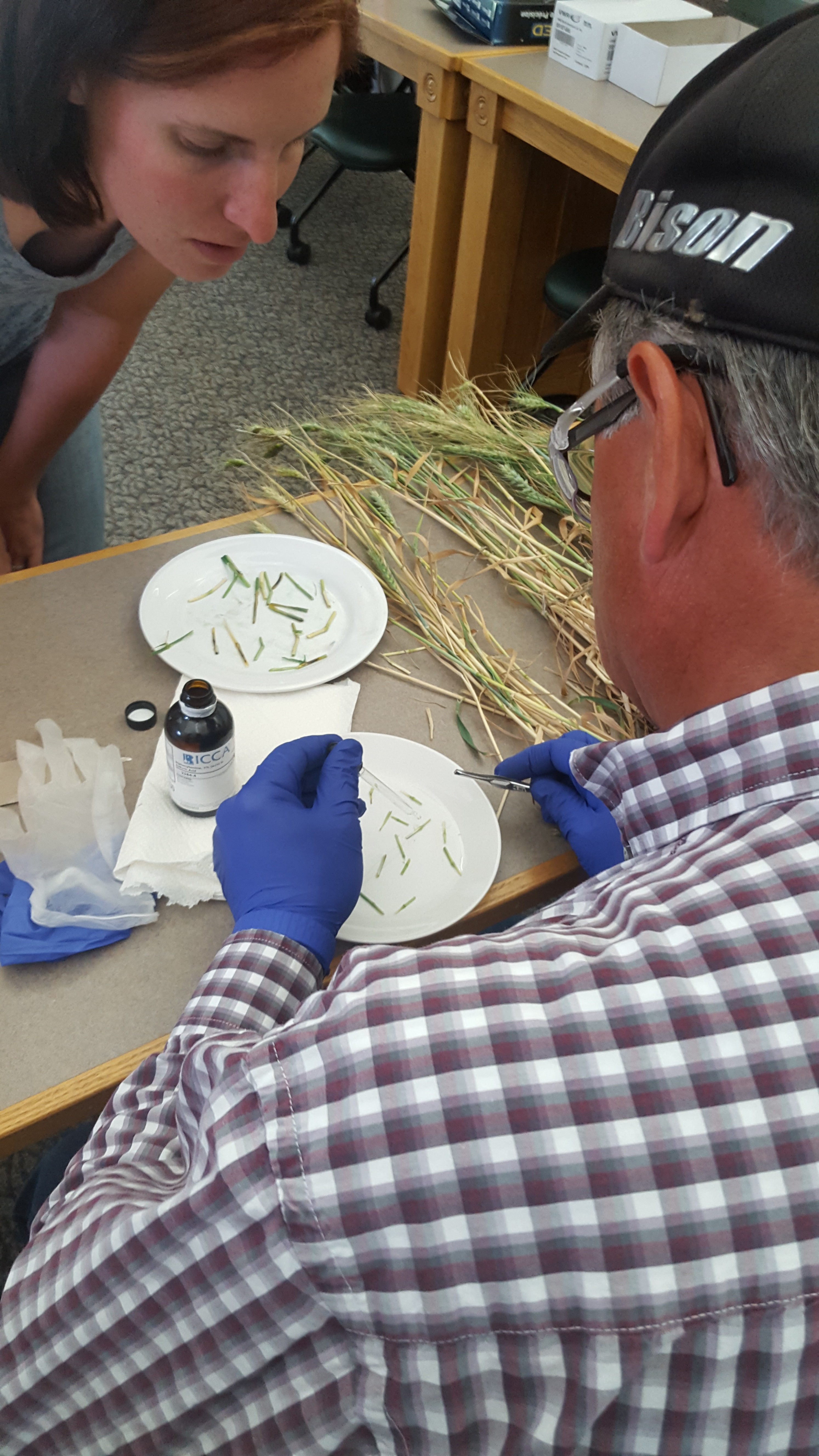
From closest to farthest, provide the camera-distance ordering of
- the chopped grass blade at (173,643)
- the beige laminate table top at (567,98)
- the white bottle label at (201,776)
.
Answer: the white bottle label at (201,776) → the chopped grass blade at (173,643) → the beige laminate table top at (567,98)

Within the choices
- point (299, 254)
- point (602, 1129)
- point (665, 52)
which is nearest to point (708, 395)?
point (602, 1129)

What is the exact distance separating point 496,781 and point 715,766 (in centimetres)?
43

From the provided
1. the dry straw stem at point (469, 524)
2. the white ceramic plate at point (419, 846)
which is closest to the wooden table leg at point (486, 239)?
the dry straw stem at point (469, 524)

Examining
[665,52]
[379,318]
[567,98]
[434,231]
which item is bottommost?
[379,318]

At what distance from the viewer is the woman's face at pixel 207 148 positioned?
109cm

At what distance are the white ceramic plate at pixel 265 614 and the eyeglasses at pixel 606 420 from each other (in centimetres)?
34

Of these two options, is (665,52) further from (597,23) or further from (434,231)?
(434,231)

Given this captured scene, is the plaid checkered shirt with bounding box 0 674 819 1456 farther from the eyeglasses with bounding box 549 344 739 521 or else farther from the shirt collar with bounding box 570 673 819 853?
the eyeglasses with bounding box 549 344 739 521

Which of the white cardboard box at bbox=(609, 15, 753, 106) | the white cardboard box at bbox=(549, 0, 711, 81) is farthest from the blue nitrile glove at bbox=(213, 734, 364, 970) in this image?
the white cardboard box at bbox=(549, 0, 711, 81)

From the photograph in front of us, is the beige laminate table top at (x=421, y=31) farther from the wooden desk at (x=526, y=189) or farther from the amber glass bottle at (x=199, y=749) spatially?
the amber glass bottle at (x=199, y=749)

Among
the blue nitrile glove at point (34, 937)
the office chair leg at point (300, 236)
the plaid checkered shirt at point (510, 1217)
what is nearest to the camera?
the plaid checkered shirt at point (510, 1217)

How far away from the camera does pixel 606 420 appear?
30.9 inches

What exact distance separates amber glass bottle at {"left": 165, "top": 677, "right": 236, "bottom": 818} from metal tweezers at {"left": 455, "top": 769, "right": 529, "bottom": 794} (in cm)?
26

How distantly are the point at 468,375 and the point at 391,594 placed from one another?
190cm
